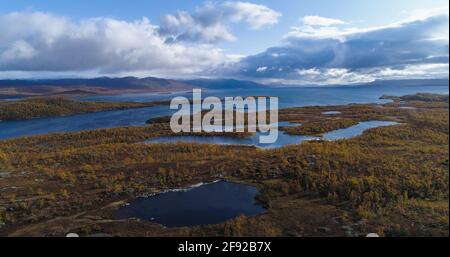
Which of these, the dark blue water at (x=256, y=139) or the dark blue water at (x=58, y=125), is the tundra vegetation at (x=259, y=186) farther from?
the dark blue water at (x=58, y=125)

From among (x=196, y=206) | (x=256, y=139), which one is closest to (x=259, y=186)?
(x=196, y=206)

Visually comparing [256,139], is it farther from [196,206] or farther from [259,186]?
[196,206]

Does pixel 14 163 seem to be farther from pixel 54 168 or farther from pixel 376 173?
pixel 376 173

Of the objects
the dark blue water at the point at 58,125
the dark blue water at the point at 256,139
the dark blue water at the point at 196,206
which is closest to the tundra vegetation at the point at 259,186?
the dark blue water at the point at 196,206

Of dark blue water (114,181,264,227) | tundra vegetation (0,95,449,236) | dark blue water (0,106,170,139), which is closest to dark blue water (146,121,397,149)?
tundra vegetation (0,95,449,236)

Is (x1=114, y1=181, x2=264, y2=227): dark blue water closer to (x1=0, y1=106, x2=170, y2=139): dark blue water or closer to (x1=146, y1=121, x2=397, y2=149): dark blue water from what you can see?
(x1=146, y1=121, x2=397, y2=149): dark blue water
